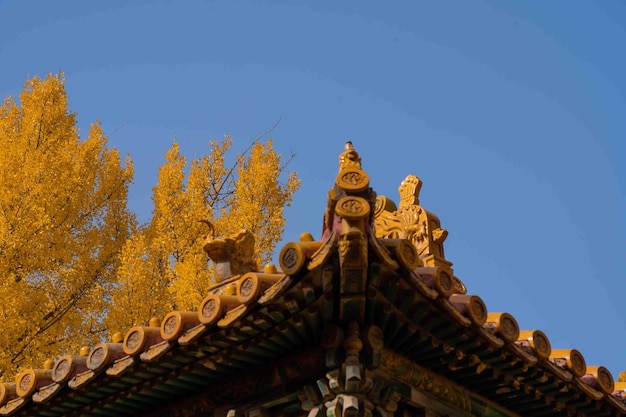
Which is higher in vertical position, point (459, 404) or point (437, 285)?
point (437, 285)

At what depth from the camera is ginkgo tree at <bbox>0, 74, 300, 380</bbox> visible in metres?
13.5

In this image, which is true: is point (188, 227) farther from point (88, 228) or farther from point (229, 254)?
point (229, 254)

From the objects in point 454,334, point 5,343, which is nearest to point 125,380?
point 454,334

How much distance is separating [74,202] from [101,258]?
41.7 inches

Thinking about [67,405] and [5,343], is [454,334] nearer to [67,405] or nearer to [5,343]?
[67,405]

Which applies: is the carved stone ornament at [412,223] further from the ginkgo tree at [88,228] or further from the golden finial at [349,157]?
the ginkgo tree at [88,228]

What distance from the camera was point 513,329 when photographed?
5508 millimetres

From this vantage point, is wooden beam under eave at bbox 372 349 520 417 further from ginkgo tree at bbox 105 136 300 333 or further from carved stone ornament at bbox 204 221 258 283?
ginkgo tree at bbox 105 136 300 333

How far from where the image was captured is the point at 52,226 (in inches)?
561

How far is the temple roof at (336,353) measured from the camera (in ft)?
15.6

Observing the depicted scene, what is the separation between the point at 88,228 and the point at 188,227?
68.6 inches

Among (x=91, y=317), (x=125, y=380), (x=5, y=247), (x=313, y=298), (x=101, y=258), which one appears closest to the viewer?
(x=313, y=298)

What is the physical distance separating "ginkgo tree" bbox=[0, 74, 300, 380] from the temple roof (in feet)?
23.8

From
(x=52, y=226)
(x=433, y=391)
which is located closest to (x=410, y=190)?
(x=433, y=391)
